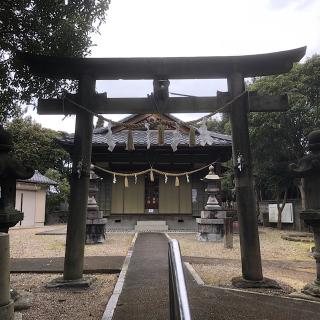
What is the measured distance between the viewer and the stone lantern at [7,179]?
5922 mm

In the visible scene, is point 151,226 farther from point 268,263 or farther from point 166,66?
point 166,66

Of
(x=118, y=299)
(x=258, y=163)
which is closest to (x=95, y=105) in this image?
(x=118, y=299)

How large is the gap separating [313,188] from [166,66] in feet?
12.8

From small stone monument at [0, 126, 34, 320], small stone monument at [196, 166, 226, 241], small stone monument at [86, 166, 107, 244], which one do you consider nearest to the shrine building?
small stone monument at [196, 166, 226, 241]

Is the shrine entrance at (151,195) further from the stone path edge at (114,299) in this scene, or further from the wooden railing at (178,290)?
the wooden railing at (178,290)

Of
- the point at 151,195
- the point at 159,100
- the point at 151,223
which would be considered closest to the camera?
the point at 159,100

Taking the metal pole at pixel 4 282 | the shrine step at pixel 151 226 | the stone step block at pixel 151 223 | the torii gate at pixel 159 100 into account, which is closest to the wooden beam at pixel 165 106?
the torii gate at pixel 159 100

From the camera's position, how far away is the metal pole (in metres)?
3.46

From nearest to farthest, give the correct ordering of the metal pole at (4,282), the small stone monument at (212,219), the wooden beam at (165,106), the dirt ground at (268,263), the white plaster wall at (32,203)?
1. the metal pole at (4,282)
2. the wooden beam at (165,106)
3. the dirt ground at (268,263)
4. the small stone monument at (212,219)
5. the white plaster wall at (32,203)

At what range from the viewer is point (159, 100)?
791cm

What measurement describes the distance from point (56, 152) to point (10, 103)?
28520mm

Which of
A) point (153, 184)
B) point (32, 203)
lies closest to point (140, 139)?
point (153, 184)

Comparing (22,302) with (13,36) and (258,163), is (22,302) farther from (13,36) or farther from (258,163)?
(258,163)

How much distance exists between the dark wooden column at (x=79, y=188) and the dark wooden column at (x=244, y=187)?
10.2 ft
